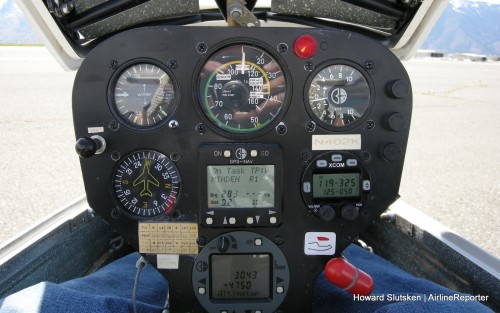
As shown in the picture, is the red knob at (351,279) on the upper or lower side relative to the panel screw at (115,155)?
lower

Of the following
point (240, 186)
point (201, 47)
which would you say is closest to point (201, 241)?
point (240, 186)

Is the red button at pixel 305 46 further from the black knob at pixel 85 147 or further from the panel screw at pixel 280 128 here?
the black knob at pixel 85 147

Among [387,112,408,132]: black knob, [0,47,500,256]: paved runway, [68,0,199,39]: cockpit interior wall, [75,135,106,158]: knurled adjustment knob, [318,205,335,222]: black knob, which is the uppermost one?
[68,0,199,39]: cockpit interior wall

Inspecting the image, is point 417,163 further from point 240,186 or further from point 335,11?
point 240,186

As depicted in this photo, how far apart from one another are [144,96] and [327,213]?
3.20ft

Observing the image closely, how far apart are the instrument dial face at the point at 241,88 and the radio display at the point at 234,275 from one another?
0.58 meters

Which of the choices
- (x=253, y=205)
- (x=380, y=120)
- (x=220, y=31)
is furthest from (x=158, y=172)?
(x=380, y=120)

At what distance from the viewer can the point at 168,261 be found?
2006 mm

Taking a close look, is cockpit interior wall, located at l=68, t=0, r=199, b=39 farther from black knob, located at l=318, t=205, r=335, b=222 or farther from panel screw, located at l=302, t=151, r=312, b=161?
black knob, located at l=318, t=205, r=335, b=222

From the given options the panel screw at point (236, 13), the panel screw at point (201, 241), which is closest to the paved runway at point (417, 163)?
the panel screw at point (201, 241)

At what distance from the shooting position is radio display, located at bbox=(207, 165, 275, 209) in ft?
6.47

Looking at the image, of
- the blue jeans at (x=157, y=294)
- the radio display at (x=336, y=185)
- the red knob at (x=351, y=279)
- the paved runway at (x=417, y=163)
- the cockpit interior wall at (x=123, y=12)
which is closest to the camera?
the blue jeans at (x=157, y=294)

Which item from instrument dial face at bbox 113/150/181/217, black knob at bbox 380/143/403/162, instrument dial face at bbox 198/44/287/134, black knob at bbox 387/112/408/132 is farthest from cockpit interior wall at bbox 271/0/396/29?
instrument dial face at bbox 113/150/181/217

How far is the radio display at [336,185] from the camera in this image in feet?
6.55
